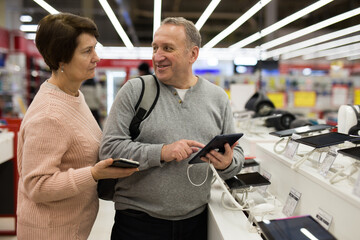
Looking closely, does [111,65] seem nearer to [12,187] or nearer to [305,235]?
[12,187]

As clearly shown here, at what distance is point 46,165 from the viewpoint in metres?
1.31

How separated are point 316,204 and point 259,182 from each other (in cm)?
33

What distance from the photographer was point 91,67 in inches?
60.1

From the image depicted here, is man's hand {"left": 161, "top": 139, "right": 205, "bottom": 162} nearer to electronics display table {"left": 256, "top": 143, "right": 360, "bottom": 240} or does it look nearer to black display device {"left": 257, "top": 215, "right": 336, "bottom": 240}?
black display device {"left": 257, "top": 215, "right": 336, "bottom": 240}

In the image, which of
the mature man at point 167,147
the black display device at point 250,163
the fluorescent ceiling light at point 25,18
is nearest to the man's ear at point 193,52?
the mature man at point 167,147

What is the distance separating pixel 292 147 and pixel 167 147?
0.88m

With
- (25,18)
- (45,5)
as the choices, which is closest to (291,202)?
(45,5)

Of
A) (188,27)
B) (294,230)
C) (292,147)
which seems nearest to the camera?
(294,230)

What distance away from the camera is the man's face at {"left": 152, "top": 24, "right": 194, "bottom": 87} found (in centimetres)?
161

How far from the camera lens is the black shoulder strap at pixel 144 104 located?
157 cm

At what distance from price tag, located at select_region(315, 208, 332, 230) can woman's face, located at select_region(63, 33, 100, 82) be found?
1.27 metres

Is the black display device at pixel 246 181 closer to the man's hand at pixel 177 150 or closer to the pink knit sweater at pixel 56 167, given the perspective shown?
the man's hand at pixel 177 150

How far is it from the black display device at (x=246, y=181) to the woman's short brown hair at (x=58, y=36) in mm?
1063

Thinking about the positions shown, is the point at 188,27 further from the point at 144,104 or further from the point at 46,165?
the point at 46,165
